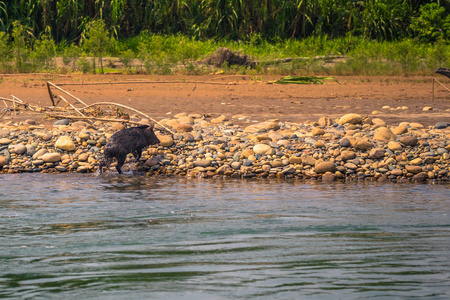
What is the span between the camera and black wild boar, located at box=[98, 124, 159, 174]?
324 inches

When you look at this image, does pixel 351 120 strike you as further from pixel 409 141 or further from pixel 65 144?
pixel 65 144

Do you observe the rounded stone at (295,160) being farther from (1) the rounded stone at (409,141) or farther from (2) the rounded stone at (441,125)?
(2) the rounded stone at (441,125)

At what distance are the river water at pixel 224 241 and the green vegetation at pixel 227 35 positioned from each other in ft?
34.3

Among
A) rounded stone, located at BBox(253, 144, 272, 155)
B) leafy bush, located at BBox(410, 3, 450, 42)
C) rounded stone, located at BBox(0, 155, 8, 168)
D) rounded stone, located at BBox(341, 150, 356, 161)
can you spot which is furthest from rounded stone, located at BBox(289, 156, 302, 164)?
leafy bush, located at BBox(410, 3, 450, 42)

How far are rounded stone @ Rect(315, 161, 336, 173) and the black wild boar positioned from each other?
7.06ft

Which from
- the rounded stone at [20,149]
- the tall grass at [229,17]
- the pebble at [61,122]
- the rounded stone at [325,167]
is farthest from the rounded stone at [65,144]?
Result: the tall grass at [229,17]

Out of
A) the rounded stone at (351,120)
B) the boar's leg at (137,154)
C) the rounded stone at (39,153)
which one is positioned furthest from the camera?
the rounded stone at (351,120)

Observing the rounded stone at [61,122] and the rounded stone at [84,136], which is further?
the rounded stone at [61,122]

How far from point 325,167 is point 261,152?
3.05 feet

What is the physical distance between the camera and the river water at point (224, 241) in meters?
3.87

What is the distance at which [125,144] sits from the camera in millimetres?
8242

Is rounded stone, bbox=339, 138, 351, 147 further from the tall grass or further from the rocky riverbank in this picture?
the tall grass

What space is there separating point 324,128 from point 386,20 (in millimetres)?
12978

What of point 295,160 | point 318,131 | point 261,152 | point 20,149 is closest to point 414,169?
point 295,160
